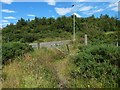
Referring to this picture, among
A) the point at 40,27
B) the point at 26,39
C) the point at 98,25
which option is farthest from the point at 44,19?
the point at 98,25

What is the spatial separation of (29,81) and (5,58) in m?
4.34


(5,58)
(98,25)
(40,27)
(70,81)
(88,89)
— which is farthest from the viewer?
(40,27)

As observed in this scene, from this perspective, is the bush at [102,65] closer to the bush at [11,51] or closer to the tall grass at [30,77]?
the tall grass at [30,77]

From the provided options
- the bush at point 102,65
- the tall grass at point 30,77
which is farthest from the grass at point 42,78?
the bush at point 102,65

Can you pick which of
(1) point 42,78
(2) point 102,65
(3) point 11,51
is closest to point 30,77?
(1) point 42,78

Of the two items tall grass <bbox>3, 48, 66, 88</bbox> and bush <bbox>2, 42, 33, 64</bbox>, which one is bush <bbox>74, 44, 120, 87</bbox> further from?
bush <bbox>2, 42, 33, 64</bbox>

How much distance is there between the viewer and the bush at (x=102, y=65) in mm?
5695

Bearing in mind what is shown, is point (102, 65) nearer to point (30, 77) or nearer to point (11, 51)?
point (30, 77)

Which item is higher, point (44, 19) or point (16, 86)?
point (44, 19)

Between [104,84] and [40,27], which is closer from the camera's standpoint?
[104,84]

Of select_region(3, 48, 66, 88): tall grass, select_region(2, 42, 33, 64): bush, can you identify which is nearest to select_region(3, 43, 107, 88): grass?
select_region(3, 48, 66, 88): tall grass

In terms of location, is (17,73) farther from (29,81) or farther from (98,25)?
(98,25)

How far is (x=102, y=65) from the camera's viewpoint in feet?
19.9

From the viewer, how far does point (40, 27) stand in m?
46.4
